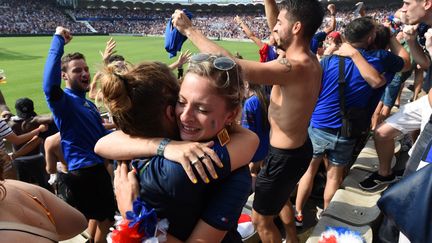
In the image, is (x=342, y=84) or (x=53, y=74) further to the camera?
(x=342, y=84)

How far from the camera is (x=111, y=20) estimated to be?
58.0 m

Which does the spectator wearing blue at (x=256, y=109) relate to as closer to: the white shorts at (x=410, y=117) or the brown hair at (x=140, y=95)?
the white shorts at (x=410, y=117)

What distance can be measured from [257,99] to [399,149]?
107 inches

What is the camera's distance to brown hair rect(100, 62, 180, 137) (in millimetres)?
1329

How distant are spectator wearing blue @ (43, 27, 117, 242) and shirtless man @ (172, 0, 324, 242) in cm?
145

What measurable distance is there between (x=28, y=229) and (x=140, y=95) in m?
0.60

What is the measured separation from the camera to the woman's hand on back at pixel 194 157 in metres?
1.22

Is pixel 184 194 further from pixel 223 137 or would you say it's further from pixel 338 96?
pixel 338 96

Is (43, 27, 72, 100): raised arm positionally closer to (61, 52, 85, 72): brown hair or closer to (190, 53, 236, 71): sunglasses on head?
(61, 52, 85, 72): brown hair

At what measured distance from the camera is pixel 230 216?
134 cm

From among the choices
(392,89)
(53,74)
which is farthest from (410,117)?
(53,74)

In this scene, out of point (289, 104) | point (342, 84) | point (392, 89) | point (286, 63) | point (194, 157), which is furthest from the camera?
point (392, 89)

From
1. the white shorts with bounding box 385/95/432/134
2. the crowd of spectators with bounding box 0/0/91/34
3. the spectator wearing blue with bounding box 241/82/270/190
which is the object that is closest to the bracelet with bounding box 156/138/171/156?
the spectator wearing blue with bounding box 241/82/270/190

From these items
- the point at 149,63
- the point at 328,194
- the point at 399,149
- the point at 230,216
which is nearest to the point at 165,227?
the point at 230,216
